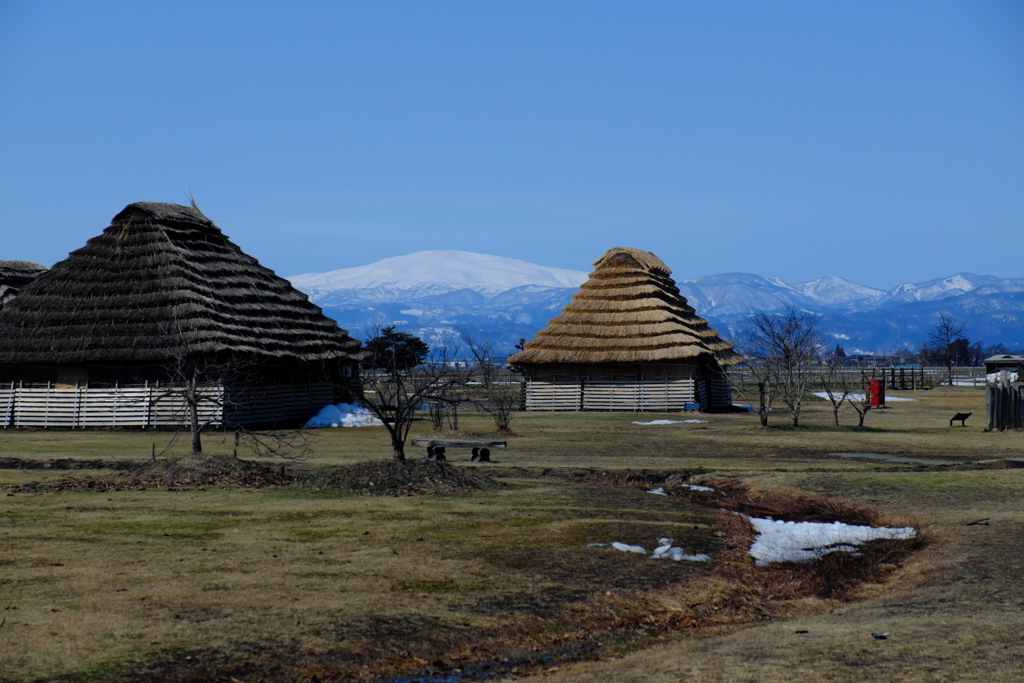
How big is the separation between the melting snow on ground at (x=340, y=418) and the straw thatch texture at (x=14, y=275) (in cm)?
2051

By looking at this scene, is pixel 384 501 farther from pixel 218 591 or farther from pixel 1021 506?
pixel 1021 506

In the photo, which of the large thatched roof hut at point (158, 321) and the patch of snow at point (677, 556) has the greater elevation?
the large thatched roof hut at point (158, 321)

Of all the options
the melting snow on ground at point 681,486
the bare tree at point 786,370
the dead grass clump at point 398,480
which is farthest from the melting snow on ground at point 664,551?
the bare tree at point 786,370

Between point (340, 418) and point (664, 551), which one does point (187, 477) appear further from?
point (340, 418)

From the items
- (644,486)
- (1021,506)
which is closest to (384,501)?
(644,486)

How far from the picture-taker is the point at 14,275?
4978 centimetres

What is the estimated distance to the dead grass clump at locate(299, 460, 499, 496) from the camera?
52.4 ft

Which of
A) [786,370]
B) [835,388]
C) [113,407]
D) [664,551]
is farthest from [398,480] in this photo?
[835,388]

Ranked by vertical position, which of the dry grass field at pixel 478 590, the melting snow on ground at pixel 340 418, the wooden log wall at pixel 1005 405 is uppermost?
the wooden log wall at pixel 1005 405

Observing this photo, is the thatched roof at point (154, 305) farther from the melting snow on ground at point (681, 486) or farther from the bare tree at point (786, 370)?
the melting snow on ground at point (681, 486)

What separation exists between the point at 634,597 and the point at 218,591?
413cm

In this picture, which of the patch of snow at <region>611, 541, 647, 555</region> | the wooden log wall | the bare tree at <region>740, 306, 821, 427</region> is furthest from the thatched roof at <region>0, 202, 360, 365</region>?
the wooden log wall

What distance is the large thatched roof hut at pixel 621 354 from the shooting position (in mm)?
44844

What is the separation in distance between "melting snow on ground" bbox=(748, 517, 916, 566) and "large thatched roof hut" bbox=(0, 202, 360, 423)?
22.5 meters
